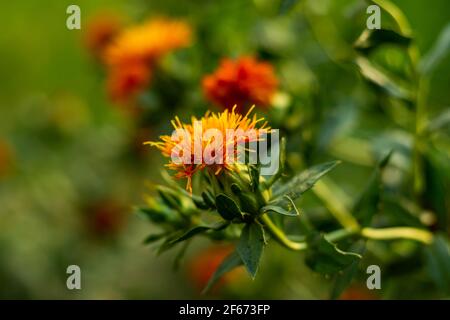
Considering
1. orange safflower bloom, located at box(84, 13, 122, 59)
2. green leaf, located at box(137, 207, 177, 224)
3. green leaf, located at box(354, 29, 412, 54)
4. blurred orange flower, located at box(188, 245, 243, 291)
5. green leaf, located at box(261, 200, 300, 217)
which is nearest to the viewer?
green leaf, located at box(261, 200, 300, 217)

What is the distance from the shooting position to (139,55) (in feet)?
5.48

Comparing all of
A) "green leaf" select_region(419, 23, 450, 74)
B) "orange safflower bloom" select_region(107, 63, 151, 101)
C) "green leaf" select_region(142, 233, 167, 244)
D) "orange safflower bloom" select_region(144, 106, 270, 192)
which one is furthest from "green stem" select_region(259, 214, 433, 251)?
"orange safflower bloom" select_region(107, 63, 151, 101)

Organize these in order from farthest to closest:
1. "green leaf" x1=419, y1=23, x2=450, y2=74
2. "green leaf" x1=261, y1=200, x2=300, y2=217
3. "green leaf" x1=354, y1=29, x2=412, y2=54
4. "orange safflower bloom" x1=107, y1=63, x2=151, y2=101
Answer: "orange safflower bloom" x1=107, y1=63, x2=151, y2=101, "green leaf" x1=419, y1=23, x2=450, y2=74, "green leaf" x1=354, y1=29, x2=412, y2=54, "green leaf" x1=261, y1=200, x2=300, y2=217

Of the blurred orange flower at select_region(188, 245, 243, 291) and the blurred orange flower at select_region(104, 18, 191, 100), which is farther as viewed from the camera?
the blurred orange flower at select_region(188, 245, 243, 291)

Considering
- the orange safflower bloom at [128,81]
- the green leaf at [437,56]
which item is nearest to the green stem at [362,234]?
the green leaf at [437,56]

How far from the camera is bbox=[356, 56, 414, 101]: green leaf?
1.43 meters

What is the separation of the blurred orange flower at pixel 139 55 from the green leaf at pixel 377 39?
487 millimetres

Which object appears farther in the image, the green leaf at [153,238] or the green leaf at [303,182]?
the green leaf at [153,238]

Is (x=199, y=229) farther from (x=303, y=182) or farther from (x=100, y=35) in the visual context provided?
(x=100, y=35)

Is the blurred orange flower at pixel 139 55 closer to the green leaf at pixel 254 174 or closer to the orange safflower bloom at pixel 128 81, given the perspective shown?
the orange safflower bloom at pixel 128 81

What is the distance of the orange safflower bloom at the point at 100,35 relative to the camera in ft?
7.21

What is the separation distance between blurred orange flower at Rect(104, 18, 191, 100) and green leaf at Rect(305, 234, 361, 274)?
24.6 inches

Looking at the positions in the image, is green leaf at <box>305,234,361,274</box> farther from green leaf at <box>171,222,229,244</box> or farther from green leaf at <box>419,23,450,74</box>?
green leaf at <box>419,23,450,74</box>
